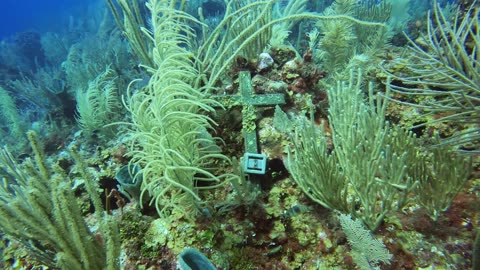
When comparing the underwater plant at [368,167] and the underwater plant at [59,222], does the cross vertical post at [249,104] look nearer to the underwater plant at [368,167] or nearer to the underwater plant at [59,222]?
the underwater plant at [368,167]

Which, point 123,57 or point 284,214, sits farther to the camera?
point 123,57

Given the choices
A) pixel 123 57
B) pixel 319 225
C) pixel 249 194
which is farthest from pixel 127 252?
pixel 123 57

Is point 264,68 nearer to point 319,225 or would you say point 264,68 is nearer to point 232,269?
point 319,225

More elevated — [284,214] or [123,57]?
[123,57]

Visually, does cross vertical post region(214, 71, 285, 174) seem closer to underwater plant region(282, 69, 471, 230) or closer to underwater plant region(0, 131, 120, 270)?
underwater plant region(282, 69, 471, 230)

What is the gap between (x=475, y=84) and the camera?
2.35 metres

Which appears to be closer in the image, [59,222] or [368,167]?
[59,222]

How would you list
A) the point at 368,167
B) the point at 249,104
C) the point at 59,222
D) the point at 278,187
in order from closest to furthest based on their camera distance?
the point at 59,222, the point at 368,167, the point at 278,187, the point at 249,104

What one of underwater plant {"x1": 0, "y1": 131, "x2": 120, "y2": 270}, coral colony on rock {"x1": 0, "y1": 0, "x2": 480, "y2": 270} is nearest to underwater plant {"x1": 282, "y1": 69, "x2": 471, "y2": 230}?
coral colony on rock {"x1": 0, "y1": 0, "x2": 480, "y2": 270}

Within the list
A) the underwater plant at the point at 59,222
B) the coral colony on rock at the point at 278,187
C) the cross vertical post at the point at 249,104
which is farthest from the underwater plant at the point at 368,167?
the underwater plant at the point at 59,222

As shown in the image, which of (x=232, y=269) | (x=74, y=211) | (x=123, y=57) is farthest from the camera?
(x=123, y=57)

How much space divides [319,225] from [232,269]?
2.82 feet

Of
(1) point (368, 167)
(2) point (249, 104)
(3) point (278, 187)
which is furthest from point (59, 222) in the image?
(1) point (368, 167)

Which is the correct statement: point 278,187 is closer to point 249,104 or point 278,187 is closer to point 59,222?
point 249,104
